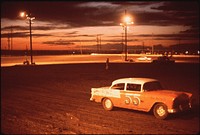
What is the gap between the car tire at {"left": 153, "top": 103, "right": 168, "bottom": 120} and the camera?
1095cm

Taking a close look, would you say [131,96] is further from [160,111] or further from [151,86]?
[160,111]

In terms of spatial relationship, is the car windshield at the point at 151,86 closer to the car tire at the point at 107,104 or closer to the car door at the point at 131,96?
the car door at the point at 131,96

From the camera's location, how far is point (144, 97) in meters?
11.5

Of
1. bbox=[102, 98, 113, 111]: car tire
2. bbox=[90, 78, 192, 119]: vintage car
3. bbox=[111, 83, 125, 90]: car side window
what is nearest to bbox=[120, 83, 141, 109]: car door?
bbox=[90, 78, 192, 119]: vintage car

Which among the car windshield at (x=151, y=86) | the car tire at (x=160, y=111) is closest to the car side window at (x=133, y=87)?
the car windshield at (x=151, y=86)

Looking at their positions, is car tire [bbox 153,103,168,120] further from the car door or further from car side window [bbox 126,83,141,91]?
car side window [bbox 126,83,141,91]

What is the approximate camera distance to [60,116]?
1183cm

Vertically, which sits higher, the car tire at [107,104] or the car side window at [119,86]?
the car side window at [119,86]

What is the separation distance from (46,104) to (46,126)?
4.05 metres

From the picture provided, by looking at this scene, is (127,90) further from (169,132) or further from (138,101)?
(169,132)

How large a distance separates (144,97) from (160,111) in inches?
32.2

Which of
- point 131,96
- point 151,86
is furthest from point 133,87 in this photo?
point 151,86

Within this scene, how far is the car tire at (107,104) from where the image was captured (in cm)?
1275

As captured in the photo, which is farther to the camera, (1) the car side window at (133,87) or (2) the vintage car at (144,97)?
(1) the car side window at (133,87)
